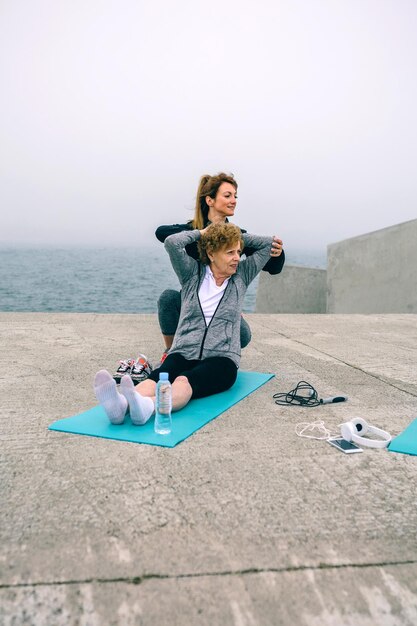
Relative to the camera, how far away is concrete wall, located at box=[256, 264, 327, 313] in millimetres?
12250

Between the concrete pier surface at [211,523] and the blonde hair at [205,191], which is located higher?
the blonde hair at [205,191]

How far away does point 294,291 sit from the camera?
41.3 ft

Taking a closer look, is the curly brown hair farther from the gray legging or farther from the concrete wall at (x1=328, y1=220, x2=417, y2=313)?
the concrete wall at (x1=328, y1=220, x2=417, y2=313)

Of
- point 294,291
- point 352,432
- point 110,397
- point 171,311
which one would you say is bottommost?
point 352,432

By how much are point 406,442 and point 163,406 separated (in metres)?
1.19

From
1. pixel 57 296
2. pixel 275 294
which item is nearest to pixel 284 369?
pixel 275 294

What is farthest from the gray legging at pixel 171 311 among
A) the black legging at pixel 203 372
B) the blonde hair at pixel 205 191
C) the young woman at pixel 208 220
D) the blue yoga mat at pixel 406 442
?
the blue yoga mat at pixel 406 442

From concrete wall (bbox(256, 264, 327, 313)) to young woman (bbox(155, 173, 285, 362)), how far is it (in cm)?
853

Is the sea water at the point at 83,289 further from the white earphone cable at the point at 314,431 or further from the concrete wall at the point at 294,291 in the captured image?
the white earphone cable at the point at 314,431

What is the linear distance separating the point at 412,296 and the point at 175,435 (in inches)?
309

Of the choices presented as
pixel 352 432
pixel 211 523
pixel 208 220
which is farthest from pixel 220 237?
pixel 211 523

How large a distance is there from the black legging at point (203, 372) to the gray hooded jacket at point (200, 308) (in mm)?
47

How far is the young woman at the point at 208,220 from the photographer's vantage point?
148 inches

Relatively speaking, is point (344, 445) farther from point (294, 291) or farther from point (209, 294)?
point (294, 291)
